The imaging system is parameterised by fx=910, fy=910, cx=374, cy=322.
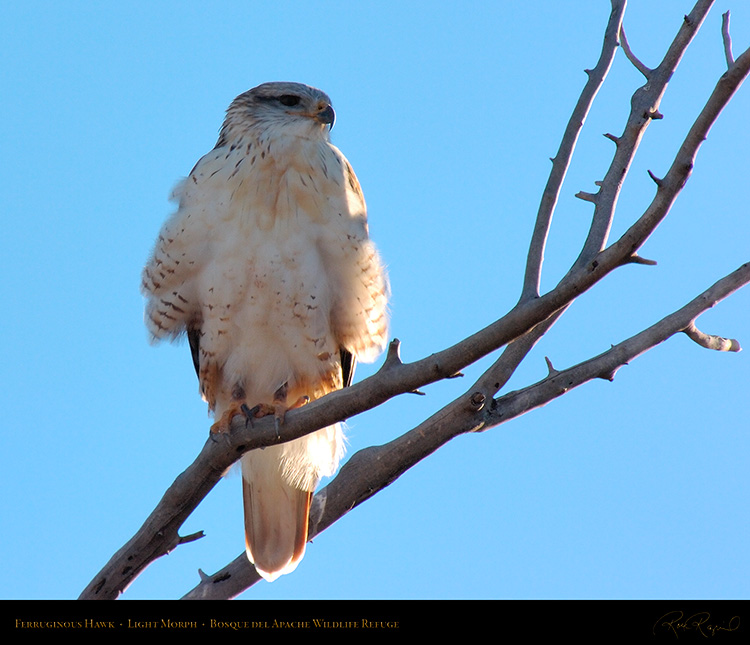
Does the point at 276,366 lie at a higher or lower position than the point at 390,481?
higher

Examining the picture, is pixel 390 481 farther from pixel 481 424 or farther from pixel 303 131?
pixel 303 131

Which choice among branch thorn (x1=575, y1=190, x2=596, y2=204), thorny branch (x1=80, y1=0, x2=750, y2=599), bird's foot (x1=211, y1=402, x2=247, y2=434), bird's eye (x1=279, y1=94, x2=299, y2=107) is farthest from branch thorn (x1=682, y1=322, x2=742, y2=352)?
bird's eye (x1=279, y1=94, x2=299, y2=107)

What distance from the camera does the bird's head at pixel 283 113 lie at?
445 centimetres

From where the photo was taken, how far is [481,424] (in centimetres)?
348

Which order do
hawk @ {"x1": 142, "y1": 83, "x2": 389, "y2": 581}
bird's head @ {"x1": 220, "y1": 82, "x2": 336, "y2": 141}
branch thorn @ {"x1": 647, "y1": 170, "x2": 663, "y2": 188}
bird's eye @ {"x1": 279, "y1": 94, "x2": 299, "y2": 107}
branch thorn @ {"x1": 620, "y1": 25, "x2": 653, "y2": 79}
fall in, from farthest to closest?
bird's eye @ {"x1": 279, "y1": 94, "x2": 299, "y2": 107}, bird's head @ {"x1": 220, "y1": 82, "x2": 336, "y2": 141}, hawk @ {"x1": 142, "y1": 83, "x2": 389, "y2": 581}, branch thorn @ {"x1": 620, "y1": 25, "x2": 653, "y2": 79}, branch thorn @ {"x1": 647, "y1": 170, "x2": 663, "y2": 188}

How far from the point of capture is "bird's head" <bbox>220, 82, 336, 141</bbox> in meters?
4.45

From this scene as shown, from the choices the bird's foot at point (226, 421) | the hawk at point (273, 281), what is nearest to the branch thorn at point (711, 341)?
the hawk at point (273, 281)
